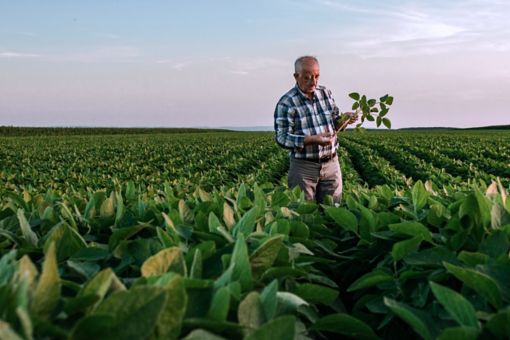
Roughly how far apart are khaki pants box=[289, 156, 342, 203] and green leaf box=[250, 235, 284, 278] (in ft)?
16.0

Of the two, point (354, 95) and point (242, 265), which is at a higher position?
point (354, 95)

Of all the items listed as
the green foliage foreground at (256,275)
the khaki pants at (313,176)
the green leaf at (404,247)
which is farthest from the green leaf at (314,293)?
the khaki pants at (313,176)

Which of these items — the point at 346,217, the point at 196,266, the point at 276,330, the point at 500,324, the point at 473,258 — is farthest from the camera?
the point at 346,217

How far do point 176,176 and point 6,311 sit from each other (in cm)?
1561

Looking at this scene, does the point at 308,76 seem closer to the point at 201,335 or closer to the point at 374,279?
the point at 374,279

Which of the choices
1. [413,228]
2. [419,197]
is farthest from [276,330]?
[419,197]

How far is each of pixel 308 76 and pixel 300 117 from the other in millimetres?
504

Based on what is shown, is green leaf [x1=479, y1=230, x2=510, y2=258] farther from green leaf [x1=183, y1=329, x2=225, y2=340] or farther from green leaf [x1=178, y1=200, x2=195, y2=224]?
green leaf [x1=178, y1=200, x2=195, y2=224]

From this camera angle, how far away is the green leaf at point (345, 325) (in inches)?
57.4

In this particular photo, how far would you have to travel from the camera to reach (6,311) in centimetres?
102

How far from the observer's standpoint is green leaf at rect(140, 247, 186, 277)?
4.32 feet

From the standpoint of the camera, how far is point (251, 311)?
46.1 inches

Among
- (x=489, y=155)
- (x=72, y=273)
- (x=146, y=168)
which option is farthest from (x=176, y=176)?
(x=72, y=273)

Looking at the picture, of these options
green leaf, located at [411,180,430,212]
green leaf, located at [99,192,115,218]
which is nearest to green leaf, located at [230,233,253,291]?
green leaf, located at [99,192,115,218]
